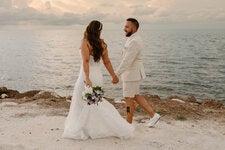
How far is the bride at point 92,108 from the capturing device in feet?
25.3

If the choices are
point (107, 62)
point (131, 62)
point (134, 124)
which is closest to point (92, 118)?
point (107, 62)

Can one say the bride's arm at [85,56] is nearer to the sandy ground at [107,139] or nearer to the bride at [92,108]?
the bride at [92,108]

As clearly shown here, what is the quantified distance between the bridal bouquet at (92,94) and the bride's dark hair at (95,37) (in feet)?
2.35

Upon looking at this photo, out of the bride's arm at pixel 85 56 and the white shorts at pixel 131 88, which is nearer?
the bride's arm at pixel 85 56

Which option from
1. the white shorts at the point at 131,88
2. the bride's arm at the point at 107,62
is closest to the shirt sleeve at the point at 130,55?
the bride's arm at the point at 107,62

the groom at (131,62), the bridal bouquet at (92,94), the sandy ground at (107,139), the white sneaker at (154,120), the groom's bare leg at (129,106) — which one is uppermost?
the groom at (131,62)

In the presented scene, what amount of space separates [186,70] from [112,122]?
32.8m

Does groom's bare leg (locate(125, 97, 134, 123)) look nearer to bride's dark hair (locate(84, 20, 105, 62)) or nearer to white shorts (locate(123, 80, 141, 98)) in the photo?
white shorts (locate(123, 80, 141, 98))

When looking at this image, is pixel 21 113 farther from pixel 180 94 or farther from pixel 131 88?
pixel 180 94

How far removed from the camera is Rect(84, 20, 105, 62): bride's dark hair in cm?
757

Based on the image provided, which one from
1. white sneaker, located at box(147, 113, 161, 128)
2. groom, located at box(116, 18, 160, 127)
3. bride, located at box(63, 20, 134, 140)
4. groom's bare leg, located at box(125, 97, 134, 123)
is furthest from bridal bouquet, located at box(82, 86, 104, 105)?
white sneaker, located at box(147, 113, 161, 128)

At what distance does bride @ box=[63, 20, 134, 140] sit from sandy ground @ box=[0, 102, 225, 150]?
198 mm

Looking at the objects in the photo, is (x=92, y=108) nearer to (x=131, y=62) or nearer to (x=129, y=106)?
(x=129, y=106)

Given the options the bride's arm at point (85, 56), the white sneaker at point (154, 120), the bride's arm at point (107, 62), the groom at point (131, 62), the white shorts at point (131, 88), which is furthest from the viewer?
the white sneaker at point (154, 120)
